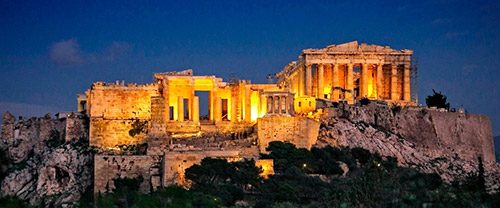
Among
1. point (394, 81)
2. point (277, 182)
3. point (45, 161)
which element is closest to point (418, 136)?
point (394, 81)

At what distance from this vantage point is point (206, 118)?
68.2 m

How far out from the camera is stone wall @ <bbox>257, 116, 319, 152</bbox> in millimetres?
Answer: 59844

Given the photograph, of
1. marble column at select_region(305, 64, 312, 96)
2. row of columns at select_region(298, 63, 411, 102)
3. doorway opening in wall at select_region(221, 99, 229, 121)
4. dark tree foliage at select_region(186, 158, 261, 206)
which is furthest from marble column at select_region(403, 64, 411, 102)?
dark tree foliage at select_region(186, 158, 261, 206)

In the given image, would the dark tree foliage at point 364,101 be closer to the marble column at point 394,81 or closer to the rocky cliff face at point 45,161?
the marble column at point 394,81

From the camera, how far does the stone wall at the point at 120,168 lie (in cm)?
5675

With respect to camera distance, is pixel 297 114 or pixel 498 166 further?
pixel 498 166

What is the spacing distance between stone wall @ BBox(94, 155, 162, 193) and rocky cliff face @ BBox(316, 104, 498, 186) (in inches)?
478

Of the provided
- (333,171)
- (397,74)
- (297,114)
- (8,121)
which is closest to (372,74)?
(397,74)

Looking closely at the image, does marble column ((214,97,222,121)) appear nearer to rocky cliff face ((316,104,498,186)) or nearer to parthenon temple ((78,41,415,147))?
parthenon temple ((78,41,415,147))

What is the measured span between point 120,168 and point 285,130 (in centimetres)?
1124

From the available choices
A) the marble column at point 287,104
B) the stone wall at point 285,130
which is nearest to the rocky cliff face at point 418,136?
the stone wall at point 285,130

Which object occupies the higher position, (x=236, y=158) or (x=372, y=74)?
(x=372, y=74)

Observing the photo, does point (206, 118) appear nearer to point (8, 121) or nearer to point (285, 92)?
point (285, 92)

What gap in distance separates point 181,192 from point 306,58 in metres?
26.5
